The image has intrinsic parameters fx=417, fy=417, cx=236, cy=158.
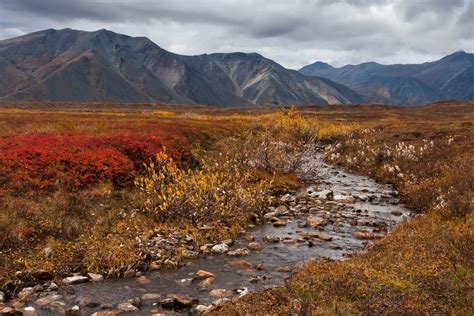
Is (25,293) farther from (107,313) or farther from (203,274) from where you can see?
(203,274)

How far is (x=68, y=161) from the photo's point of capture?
19.0 m

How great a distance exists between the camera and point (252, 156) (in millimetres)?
25953

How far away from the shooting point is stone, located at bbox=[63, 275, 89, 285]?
1096 cm

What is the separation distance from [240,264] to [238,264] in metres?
0.06

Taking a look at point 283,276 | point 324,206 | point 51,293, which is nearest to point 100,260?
point 51,293

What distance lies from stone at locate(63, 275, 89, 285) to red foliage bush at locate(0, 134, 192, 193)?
21.3ft

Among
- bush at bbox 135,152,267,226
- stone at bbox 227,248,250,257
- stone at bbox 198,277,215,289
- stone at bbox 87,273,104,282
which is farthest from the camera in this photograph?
bush at bbox 135,152,267,226

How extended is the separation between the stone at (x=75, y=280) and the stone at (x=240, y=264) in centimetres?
419

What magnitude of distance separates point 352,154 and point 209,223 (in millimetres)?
21937

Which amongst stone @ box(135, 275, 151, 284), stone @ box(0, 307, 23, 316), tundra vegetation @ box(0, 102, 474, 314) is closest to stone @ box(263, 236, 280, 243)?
tundra vegetation @ box(0, 102, 474, 314)

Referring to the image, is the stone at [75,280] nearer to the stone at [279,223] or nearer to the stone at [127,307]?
the stone at [127,307]

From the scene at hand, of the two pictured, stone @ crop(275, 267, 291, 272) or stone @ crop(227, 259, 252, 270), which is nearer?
stone @ crop(275, 267, 291, 272)

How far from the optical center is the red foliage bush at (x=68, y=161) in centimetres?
1678

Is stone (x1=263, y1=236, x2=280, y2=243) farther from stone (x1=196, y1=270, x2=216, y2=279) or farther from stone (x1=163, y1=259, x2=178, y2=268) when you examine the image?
stone (x1=163, y1=259, x2=178, y2=268)
